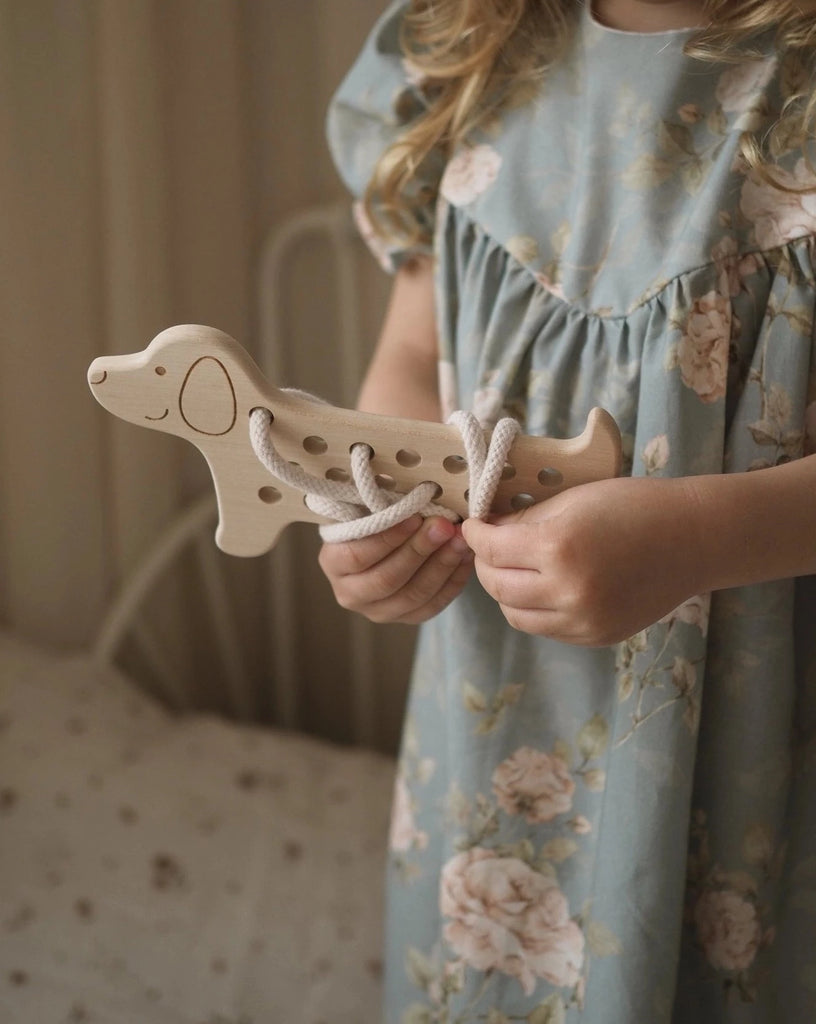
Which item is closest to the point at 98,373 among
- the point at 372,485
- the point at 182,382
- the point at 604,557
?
the point at 182,382

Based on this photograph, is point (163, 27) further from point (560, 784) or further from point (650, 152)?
point (560, 784)

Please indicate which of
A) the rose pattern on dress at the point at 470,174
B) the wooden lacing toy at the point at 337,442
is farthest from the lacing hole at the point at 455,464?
the rose pattern on dress at the point at 470,174

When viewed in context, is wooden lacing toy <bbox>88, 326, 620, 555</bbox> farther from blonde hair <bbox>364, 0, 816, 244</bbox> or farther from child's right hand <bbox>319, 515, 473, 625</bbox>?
blonde hair <bbox>364, 0, 816, 244</bbox>

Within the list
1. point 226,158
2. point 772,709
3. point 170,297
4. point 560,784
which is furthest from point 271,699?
point 772,709

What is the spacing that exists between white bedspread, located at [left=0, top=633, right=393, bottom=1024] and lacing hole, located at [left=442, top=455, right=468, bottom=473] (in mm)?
595

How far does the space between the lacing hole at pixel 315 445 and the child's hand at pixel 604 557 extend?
0.30ft

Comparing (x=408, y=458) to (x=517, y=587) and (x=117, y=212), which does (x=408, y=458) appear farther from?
(x=117, y=212)

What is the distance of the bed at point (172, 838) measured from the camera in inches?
34.3

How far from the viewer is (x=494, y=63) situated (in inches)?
25.0

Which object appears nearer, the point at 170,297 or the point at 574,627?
the point at 574,627

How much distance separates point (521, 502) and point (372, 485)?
76 millimetres

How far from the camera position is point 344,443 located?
496 millimetres

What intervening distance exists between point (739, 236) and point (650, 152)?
70 mm

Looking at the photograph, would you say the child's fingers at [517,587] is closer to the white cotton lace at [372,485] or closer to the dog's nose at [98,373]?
the white cotton lace at [372,485]
